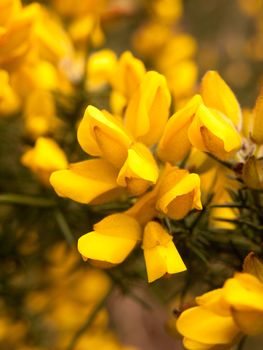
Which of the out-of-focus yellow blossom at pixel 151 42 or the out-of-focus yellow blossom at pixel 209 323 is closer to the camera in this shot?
the out-of-focus yellow blossom at pixel 209 323

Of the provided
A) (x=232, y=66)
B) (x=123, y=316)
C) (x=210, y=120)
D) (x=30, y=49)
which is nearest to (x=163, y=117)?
(x=210, y=120)

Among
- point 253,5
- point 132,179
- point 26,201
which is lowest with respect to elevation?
point 253,5

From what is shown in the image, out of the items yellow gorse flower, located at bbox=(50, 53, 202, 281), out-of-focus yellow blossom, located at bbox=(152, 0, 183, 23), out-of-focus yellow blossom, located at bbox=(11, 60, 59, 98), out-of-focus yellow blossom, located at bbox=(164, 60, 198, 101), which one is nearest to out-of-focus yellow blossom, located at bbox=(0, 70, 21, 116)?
out-of-focus yellow blossom, located at bbox=(11, 60, 59, 98)

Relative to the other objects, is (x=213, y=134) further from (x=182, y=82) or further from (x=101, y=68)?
(x=182, y=82)

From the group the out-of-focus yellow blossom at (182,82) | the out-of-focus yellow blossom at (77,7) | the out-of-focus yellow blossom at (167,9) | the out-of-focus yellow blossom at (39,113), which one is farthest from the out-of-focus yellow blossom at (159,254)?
the out-of-focus yellow blossom at (167,9)

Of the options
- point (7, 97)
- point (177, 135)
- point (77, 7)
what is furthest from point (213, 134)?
point (77, 7)

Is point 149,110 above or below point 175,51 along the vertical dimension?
above

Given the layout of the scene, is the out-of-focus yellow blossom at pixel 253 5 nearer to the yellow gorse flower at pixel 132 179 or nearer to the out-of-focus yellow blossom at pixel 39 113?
the out-of-focus yellow blossom at pixel 39 113
